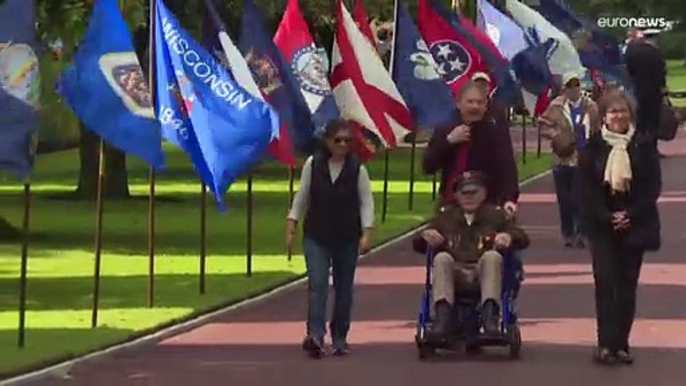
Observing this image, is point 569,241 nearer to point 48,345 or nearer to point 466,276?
point 466,276

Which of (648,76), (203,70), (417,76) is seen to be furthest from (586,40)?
(203,70)

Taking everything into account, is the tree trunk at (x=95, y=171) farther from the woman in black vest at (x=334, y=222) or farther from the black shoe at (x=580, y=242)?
the woman in black vest at (x=334, y=222)

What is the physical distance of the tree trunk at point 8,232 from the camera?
29.1 m

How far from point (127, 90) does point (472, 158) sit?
331 cm

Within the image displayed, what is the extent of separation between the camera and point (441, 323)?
51.8 feet

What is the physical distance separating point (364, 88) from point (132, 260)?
11.5 ft

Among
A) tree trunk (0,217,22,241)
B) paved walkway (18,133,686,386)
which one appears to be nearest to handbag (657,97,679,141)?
paved walkway (18,133,686,386)

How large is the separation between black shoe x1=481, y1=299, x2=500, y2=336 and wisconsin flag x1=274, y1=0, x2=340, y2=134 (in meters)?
7.28

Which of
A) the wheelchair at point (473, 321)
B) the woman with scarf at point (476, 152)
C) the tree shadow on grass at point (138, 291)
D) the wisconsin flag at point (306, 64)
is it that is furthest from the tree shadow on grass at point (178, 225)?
the wheelchair at point (473, 321)

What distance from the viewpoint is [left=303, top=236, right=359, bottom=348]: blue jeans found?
16156 mm

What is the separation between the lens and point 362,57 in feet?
78.8

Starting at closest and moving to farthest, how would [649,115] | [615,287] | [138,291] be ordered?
[615,287] → [649,115] → [138,291]

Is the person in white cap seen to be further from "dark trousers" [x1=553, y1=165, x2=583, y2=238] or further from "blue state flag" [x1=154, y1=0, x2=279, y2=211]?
"blue state flag" [x1=154, y1=0, x2=279, y2=211]

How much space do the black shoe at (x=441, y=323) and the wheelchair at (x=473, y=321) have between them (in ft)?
0.19
